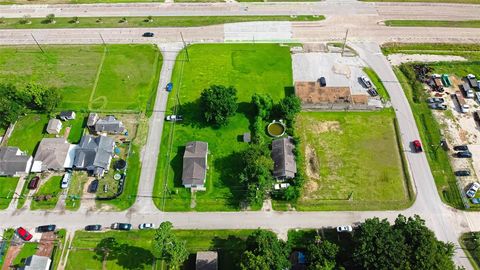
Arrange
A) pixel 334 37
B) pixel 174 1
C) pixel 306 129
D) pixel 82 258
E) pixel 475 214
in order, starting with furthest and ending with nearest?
pixel 174 1
pixel 334 37
pixel 306 129
pixel 475 214
pixel 82 258

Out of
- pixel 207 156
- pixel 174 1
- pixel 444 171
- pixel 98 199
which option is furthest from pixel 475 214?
pixel 174 1

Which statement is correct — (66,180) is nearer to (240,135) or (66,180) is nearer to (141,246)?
(141,246)

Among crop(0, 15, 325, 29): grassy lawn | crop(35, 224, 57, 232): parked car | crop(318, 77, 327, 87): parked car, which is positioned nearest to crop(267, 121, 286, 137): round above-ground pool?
crop(318, 77, 327, 87): parked car

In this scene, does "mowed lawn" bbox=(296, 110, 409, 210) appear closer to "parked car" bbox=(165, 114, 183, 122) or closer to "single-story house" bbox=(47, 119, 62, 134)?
"parked car" bbox=(165, 114, 183, 122)

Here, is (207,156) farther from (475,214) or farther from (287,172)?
(475,214)

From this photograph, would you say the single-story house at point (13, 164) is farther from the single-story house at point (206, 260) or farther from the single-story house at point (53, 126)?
the single-story house at point (206, 260)

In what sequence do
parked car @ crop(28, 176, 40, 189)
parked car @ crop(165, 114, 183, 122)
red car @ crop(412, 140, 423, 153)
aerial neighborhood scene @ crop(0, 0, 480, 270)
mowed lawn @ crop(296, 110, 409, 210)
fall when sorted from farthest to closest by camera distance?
1. parked car @ crop(165, 114, 183, 122)
2. red car @ crop(412, 140, 423, 153)
3. parked car @ crop(28, 176, 40, 189)
4. mowed lawn @ crop(296, 110, 409, 210)
5. aerial neighborhood scene @ crop(0, 0, 480, 270)
